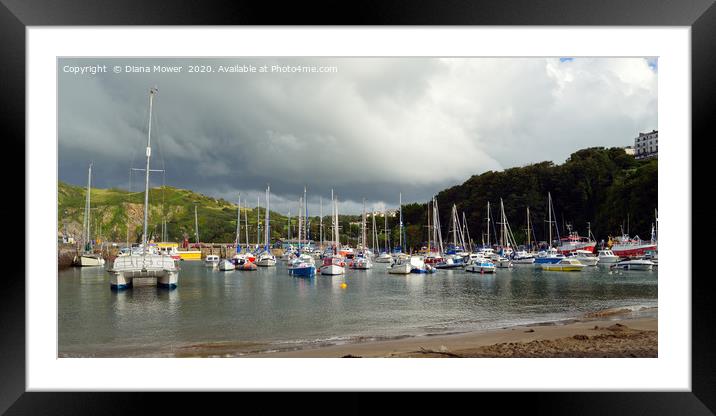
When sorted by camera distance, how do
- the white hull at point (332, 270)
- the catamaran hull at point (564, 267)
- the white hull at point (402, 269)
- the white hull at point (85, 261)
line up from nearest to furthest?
the white hull at point (332, 270)
the white hull at point (402, 269)
the catamaran hull at point (564, 267)
the white hull at point (85, 261)

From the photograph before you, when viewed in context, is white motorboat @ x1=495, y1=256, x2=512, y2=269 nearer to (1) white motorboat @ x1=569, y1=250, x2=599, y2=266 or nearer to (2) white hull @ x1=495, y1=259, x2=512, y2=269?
(2) white hull @ x1=495, y1=259, x2=512, y2=269

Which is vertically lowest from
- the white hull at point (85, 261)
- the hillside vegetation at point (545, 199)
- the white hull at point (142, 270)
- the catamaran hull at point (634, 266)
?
the catamaran hull at point (634, 266)

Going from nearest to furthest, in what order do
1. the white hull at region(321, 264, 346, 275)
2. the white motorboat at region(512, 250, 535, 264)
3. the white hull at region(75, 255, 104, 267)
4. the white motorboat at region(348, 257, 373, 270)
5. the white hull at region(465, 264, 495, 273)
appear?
1. the white hull at region(321, 264, 346, 275)
2. the white hull at region(465, 264, 495, 273)
3. the white hull at region(75, 255, 104, 267)
4. the white motorboat at region(348, 257, 373, 270)
5. the white motorboat at region(512, 250, 535, 264)

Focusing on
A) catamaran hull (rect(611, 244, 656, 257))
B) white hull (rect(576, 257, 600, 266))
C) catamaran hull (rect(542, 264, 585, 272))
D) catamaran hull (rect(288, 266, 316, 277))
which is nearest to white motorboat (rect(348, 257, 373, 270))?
catamaran hull (rect(288, 266, 316, 277))

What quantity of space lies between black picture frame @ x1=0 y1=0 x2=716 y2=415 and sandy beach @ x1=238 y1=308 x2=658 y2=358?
1.91 m

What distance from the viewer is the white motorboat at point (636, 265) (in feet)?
88.9

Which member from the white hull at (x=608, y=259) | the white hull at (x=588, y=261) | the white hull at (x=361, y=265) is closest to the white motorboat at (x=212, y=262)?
the white hull at (x=361, y=265)

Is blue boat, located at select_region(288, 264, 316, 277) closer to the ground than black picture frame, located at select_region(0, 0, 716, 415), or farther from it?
closer to the ground

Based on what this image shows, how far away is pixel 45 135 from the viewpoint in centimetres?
545

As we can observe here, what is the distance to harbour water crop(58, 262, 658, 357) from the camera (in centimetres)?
923
